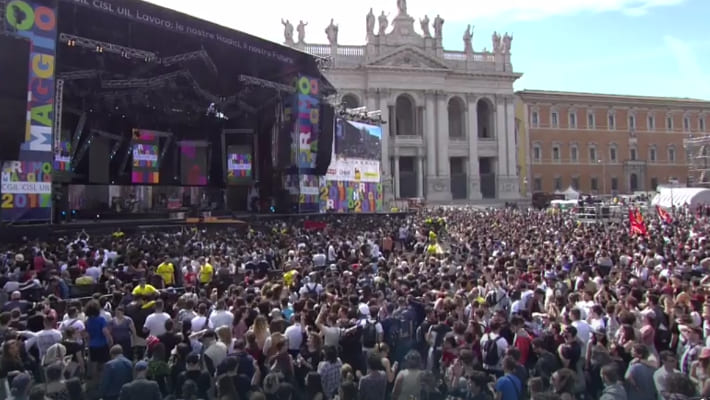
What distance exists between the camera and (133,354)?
8.00m

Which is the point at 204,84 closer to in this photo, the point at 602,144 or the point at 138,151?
the point at 138,151

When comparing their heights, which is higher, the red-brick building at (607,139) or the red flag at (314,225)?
the red-brick building at (607,139)

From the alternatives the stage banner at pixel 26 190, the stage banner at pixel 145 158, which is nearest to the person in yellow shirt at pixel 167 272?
the stage banner at pixel 26 190

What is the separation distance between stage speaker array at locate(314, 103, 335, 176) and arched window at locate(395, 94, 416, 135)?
106 feet

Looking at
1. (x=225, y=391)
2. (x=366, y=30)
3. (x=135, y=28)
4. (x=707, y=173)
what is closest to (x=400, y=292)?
(x=225, y=391)

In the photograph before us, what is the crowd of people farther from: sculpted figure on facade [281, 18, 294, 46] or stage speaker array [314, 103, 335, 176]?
sculpted figure on facade [281, 18, 294, 46]

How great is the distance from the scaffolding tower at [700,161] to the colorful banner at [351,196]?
36.0 meters

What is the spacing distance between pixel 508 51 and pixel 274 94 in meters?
40.8

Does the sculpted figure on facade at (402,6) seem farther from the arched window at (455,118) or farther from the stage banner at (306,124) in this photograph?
the stage banner at (306,124)

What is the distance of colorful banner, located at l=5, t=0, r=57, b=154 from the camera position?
64.4ft

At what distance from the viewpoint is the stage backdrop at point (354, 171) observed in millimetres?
36594

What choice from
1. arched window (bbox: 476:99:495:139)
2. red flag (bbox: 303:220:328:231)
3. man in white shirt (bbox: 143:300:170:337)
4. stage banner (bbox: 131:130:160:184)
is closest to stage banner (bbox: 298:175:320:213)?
red flag (bbox: 303:220:328:231)

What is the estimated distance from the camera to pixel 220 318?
26.3 feet

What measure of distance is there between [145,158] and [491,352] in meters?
26.8
